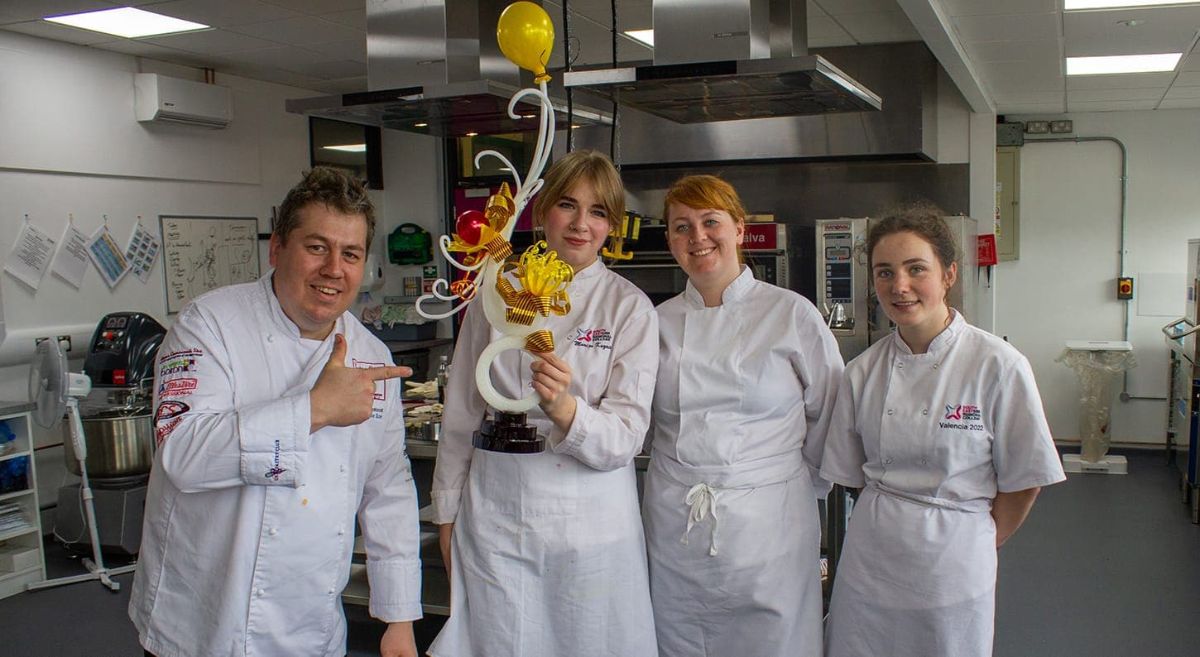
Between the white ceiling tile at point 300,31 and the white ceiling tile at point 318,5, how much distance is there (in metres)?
0.17

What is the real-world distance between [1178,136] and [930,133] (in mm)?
2505

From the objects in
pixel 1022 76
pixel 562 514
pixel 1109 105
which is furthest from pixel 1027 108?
pixel 562 514

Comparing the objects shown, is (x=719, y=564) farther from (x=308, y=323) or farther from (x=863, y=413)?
(x=308, y=323)

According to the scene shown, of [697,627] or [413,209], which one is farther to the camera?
[413,209]

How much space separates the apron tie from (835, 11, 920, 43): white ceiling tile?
141 inches

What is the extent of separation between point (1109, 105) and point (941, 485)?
20.3 ft

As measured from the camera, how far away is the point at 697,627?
2082 millimetres

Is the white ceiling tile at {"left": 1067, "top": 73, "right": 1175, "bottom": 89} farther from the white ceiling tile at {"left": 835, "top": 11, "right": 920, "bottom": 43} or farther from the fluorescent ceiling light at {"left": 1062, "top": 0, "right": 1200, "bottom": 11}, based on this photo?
the fluorescent ceiling light at {"left": 1062, "top": 0, "right": 1200, "bottom": 11}

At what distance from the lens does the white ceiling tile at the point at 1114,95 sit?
6.36 metres

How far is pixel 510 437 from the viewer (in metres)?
1.74

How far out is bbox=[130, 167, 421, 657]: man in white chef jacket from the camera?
147 cm

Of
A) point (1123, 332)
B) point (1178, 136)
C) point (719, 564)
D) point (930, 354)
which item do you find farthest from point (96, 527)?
point (1178, 136)

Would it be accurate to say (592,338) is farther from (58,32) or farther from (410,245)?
(410,245)

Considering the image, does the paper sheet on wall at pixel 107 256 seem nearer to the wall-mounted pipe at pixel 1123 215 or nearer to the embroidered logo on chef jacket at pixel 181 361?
the embroidered logo on chef jacket at pixel 181 361
